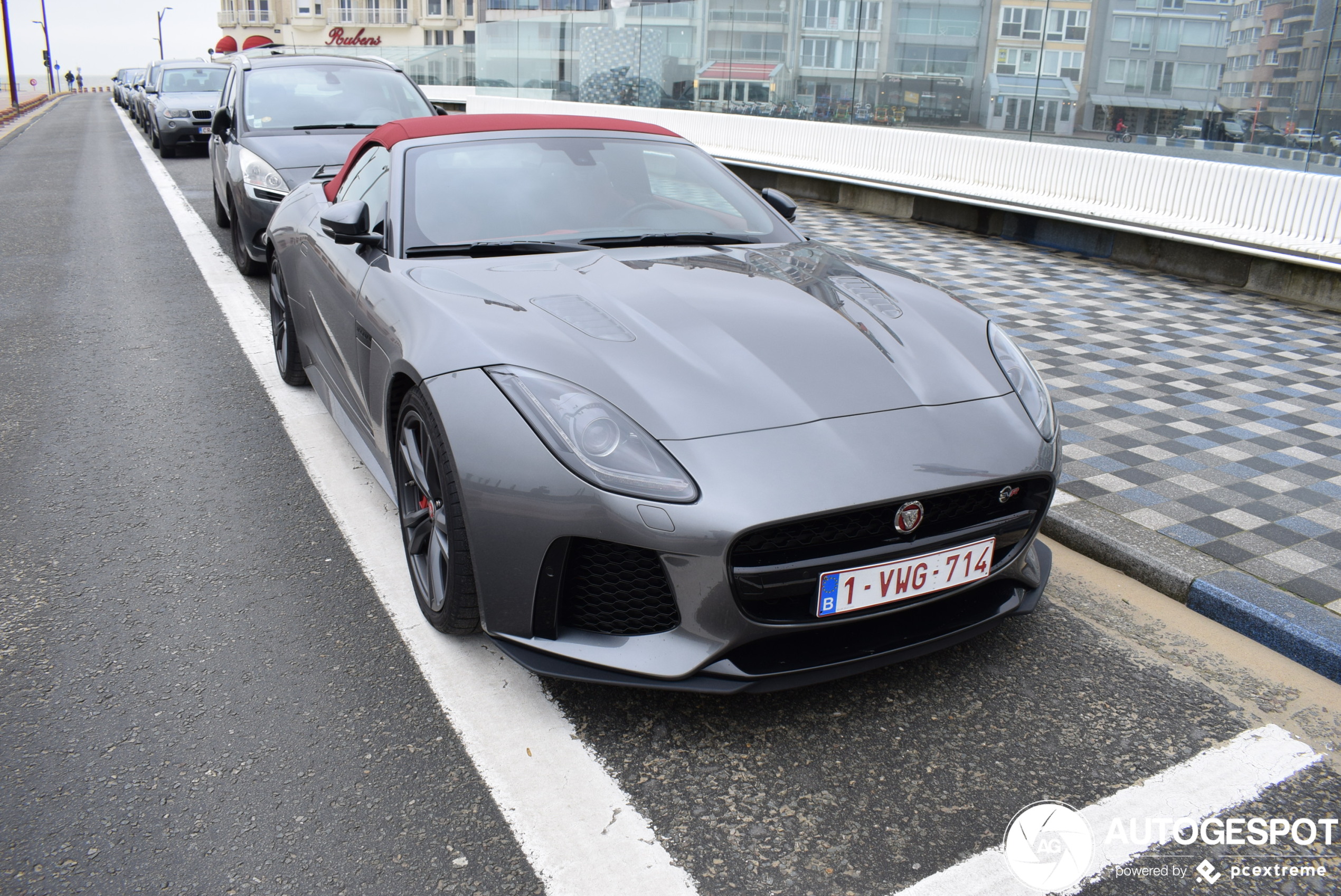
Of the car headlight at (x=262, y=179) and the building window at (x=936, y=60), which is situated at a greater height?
the building window at (x=936, y=60)

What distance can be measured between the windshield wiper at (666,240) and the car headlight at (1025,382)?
1023mm

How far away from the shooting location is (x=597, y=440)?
94.8 inches

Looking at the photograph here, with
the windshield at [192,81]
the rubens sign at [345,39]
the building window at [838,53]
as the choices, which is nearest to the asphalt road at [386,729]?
the building window at [838,53]

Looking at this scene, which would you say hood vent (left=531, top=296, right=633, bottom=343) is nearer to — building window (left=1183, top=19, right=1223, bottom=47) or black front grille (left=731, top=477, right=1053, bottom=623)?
black front grille (left=731, top=477, right=1053, bottom=623)

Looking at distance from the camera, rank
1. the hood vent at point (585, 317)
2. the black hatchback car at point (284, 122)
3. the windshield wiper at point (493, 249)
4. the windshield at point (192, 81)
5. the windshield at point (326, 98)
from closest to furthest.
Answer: the hood vent at point (585, 317), the windshield wiper at point (493, 249), the black hatchback car at point (284, 122), the windshield at point (326, 98), the windshield at point (192, 81)

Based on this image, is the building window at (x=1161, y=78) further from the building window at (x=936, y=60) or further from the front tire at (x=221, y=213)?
the front tire at (x=221, y=213)

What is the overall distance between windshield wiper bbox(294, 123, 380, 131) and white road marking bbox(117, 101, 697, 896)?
4.86 metres

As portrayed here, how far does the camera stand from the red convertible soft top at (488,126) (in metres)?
3.92

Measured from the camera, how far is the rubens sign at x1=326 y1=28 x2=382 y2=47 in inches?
3447

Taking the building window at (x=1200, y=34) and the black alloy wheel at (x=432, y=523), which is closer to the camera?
the black alloy wheel at (x=432, y=523)

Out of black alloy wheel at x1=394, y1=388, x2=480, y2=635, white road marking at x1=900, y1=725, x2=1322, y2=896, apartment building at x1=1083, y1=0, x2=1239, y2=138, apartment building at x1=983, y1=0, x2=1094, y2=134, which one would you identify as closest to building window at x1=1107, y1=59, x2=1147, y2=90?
apartment building at x1=1083, y1=0, x2=1239, y2=138

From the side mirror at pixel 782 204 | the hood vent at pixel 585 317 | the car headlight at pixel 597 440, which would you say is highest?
the side mirror at pixel 782 204

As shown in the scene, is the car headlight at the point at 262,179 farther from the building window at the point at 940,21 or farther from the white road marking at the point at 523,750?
the building window at the point at 940,21

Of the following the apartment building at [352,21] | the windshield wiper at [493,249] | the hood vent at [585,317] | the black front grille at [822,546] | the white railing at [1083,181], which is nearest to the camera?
the black front grille at [822,546]
